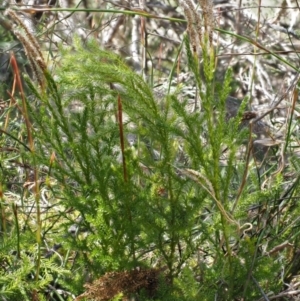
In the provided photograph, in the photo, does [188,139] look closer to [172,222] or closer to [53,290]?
[172,222]

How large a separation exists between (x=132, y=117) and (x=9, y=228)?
0.70 meters

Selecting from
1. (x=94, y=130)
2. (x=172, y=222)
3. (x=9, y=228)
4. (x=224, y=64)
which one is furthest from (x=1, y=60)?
(x=172, y=222)

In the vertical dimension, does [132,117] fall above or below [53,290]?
above

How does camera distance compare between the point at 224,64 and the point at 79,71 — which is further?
the point at 224,64

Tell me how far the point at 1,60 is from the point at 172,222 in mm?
2083

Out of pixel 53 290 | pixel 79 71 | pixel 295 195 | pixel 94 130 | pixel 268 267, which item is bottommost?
pixel 53 290

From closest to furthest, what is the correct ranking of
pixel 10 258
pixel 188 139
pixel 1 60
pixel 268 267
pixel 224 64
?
pixel 188 139 < pixel 268 267 < pixel 10 258 < pixel 1 60 < pixel 224 64

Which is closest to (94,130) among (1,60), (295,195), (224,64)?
(295,195)

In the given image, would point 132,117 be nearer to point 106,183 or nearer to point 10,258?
point 106,183

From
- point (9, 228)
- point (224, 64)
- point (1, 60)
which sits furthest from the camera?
point (224, 64)

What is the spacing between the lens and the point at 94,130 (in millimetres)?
1642

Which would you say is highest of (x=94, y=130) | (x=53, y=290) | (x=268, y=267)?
(x=94, y=130)

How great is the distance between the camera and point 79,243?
158 centimetres

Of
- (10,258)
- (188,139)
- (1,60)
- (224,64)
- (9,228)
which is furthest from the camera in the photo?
(224,64)
